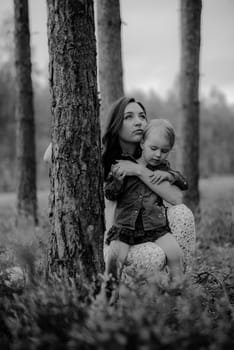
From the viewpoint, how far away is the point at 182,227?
3.61 metres

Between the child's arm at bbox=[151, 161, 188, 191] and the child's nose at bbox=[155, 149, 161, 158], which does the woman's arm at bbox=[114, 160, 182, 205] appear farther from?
the child's nose at bbox=[155, 149, 161, 158]

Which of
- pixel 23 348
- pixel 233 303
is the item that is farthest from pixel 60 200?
pixel 233 303

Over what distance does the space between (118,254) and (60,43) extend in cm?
171

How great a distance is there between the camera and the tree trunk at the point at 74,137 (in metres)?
3.14

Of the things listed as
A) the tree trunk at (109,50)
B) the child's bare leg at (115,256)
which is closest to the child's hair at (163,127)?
the child's bare leg at (115,256)

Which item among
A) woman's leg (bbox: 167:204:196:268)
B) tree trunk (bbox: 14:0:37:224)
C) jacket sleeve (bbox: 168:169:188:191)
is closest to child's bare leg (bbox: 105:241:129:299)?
woman's leg (bbox: 167:204:196:268)

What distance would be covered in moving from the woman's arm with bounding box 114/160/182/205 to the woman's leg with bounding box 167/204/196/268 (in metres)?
0.10

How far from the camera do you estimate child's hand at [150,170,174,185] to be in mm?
3512

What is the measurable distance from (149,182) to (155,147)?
12.1 inches

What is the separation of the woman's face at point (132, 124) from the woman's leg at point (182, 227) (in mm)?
722

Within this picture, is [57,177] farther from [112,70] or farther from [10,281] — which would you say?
[112,70]

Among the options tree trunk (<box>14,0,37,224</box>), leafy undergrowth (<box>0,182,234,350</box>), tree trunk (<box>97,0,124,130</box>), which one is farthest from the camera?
tree trunk (<box>14,0,37,224</box>)

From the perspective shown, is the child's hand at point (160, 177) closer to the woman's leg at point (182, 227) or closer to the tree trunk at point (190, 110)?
the woman's leg at point (182, 227)

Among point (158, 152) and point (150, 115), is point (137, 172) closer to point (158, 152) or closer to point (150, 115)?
point (158, 152)
